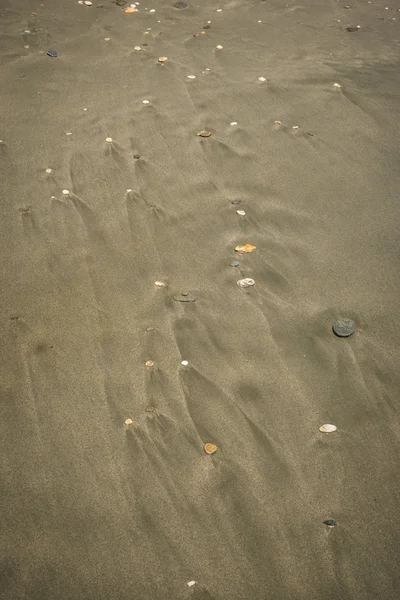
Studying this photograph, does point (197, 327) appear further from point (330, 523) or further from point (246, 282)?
point (330, 523)

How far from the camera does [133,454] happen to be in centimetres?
259

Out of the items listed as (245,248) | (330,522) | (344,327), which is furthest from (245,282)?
(330,522)

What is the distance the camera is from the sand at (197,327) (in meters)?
2.32

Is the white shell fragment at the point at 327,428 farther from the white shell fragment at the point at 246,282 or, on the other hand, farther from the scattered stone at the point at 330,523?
the white shell fragment at the point at 246,282

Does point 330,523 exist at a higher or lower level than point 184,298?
lower

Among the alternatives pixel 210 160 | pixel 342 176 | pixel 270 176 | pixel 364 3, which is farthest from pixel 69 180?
pixel 364 3

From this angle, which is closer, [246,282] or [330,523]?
[330,523]

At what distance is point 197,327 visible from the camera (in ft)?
10.3

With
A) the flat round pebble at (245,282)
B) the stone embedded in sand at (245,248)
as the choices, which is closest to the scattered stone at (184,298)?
the flat round pebble at (245,282)

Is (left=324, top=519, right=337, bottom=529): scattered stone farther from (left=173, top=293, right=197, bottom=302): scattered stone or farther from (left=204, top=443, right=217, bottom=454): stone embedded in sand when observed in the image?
(left=173, top=293, right=197, bottom=302): scattered stone

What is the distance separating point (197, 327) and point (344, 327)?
77 cm

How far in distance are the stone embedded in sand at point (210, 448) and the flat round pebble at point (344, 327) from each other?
3.08 feet

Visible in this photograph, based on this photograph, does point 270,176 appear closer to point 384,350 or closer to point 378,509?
point 384,350

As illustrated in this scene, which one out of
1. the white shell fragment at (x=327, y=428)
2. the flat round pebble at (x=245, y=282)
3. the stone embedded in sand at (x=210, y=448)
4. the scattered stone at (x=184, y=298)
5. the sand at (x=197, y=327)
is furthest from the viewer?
the flat round pebble at (x=245, y=282)
